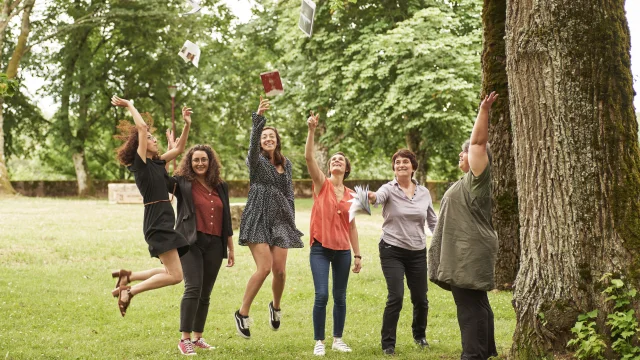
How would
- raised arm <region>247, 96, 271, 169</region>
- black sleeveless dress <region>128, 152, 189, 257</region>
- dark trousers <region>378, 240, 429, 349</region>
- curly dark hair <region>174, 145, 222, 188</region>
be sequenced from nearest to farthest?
1. black sleeveless dress <region>128, 152, 189, 257</region>
2. dark trousers <region>378, 240, 429, 349</region>
3. raised arm <region>247, 96, 271, 169</region>
4. curly dark hair <region>174, 145, 222, 188</region>

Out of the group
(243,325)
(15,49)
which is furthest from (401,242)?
(15,49)

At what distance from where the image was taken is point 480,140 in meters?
5.56

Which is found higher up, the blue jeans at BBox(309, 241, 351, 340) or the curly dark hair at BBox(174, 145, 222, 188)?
the curly dark hair at BBox(174, 145, 222, 188)

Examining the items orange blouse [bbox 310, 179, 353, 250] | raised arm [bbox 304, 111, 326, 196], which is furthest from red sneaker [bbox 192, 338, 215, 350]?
raised arm [bbox 304, 111, 326, 196]

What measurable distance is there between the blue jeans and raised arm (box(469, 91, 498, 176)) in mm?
1987

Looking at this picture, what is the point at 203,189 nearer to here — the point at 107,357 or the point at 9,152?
the point at 107,357

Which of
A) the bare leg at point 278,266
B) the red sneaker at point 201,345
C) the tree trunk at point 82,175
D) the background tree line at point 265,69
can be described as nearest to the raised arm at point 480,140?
the bare leg at point 278,266

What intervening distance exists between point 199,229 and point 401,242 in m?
1.89

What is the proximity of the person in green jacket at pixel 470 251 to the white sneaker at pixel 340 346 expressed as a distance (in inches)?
63.1

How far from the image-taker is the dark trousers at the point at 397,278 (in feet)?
23.5

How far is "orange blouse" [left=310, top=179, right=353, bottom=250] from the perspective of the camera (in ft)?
23.5

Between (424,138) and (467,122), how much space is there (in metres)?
2.45

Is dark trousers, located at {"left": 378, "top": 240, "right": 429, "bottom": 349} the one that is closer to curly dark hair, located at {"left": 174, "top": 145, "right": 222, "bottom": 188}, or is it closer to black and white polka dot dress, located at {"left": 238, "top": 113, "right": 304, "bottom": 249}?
black and white polka dot dress, located at {"left": 238, "top": 113, "right": 304, "bottom": 249}

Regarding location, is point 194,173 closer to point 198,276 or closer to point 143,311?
point 198,276
